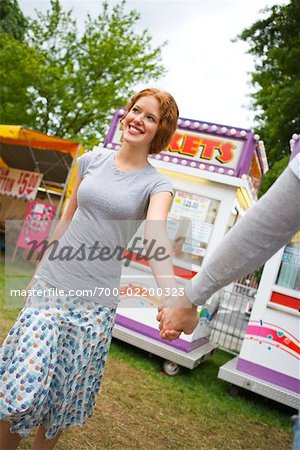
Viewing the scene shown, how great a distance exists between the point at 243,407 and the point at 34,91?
12864 millimetres

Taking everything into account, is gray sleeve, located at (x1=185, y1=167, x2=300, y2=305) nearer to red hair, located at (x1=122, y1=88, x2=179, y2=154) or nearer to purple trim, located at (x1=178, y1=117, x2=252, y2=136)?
red hair, located at (x1=122, y1=88, x2=179, y2=154)

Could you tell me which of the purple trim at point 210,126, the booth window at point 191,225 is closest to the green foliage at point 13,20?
the purple trim at point 210,126

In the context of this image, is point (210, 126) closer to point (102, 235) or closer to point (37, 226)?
point (102, 235)

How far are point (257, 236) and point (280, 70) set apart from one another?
10.5m

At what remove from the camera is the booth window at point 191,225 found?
5449 mm

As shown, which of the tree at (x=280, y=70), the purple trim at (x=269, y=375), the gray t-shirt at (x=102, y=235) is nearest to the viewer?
the gray t-shirt at (x=102, y=235)

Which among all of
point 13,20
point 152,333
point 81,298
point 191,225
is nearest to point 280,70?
point 191,225

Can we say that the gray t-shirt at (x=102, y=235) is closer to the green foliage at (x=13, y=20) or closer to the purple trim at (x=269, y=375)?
the purple trim at (x=269, y=375)

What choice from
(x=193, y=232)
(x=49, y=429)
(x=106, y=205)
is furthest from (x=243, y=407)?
(x=106, y=205)

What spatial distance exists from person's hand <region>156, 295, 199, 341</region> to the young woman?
0.45 m

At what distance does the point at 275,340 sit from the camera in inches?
182

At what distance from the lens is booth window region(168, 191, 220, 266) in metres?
5.45

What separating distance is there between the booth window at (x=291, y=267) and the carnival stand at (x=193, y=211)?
0.86 metres

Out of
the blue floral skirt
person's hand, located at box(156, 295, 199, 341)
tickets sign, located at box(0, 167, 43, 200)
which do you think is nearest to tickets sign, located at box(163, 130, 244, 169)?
the blue floral skirt
